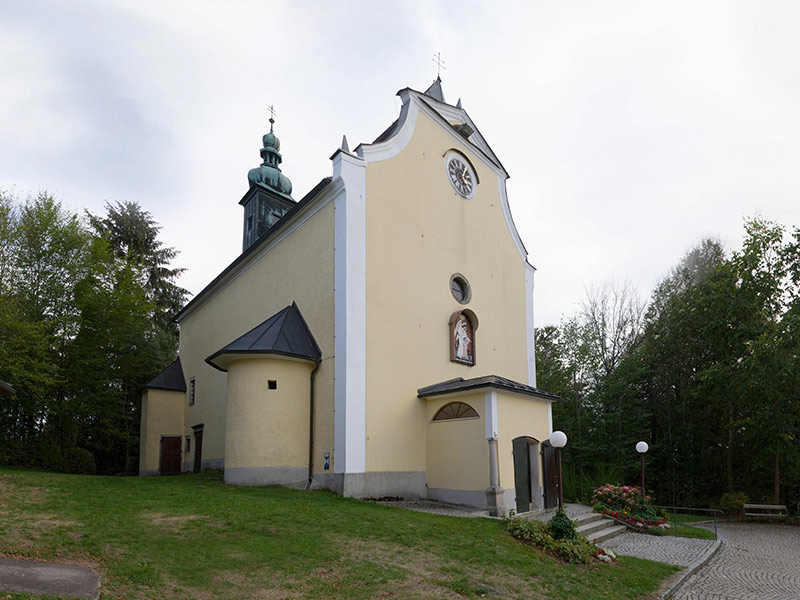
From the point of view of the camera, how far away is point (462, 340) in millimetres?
18031

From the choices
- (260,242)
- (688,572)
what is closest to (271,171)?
(260,242)

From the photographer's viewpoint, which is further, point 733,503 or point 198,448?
point 198,448

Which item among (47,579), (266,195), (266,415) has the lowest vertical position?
(47,579)

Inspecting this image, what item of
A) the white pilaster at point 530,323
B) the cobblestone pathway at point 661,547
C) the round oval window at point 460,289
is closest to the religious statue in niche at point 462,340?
the round oval window at point 460,289

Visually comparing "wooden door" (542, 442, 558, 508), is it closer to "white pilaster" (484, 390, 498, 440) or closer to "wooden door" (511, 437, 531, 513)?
"wooden door" (511, 437, 531, 513)

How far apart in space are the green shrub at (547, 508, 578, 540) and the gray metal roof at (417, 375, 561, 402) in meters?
3.68

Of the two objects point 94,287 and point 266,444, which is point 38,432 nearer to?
point 94,287

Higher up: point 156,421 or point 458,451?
point 156,421

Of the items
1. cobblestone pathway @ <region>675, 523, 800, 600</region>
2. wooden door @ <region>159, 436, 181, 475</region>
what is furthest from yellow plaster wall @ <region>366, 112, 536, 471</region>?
wooden door @ <region>159, 436, 181, 475</region>

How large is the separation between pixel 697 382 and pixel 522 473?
14.5 metres

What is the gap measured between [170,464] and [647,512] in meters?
19.4

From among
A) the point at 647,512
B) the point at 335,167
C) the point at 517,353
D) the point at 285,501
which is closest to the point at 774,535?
the point at 647,512

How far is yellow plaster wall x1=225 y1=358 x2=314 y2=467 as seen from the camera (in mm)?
14859

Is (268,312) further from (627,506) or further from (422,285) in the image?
(627,506)
